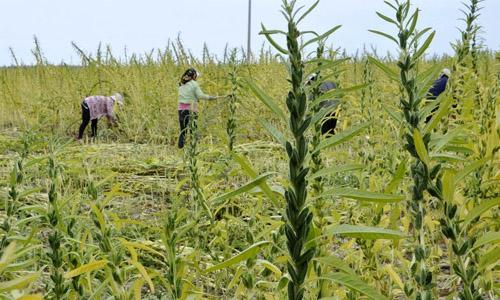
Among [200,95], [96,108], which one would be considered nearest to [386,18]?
[200,95]

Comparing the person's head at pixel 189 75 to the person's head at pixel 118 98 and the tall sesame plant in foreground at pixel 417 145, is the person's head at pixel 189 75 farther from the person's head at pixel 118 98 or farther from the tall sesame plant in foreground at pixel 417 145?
the tall sesame plant in foreground at pixel 417 145

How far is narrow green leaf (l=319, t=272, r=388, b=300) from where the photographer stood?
1.63 ft

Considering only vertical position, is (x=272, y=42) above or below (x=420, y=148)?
above

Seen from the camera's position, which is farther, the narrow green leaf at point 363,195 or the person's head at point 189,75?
the person's head at point 189,75

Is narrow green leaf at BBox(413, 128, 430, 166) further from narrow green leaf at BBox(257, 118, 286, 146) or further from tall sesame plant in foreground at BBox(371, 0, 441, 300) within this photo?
narrow green leaf at BBox(257, 118, 286, 146)

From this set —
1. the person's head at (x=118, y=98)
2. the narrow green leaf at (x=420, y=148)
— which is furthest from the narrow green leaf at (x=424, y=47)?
the person's head at (x=118, y=98)

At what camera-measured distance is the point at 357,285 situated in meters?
0.51

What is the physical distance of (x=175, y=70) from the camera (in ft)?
25.3

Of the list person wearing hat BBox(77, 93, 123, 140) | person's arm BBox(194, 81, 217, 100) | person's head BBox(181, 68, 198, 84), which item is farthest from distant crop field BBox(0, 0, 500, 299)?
person wearing hat BBox(77, 93, 123, 140)

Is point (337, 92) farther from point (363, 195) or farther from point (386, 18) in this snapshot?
point (386, 18)

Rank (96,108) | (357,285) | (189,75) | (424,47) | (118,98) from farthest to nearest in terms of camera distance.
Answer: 1. (118,98)
2. (96,108)
3. (189,75)
4. (424,47)
5. (357,285)

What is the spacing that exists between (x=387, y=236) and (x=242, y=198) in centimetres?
204

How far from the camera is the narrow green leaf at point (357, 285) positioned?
50 cm

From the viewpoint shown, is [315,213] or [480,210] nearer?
[480,210]
